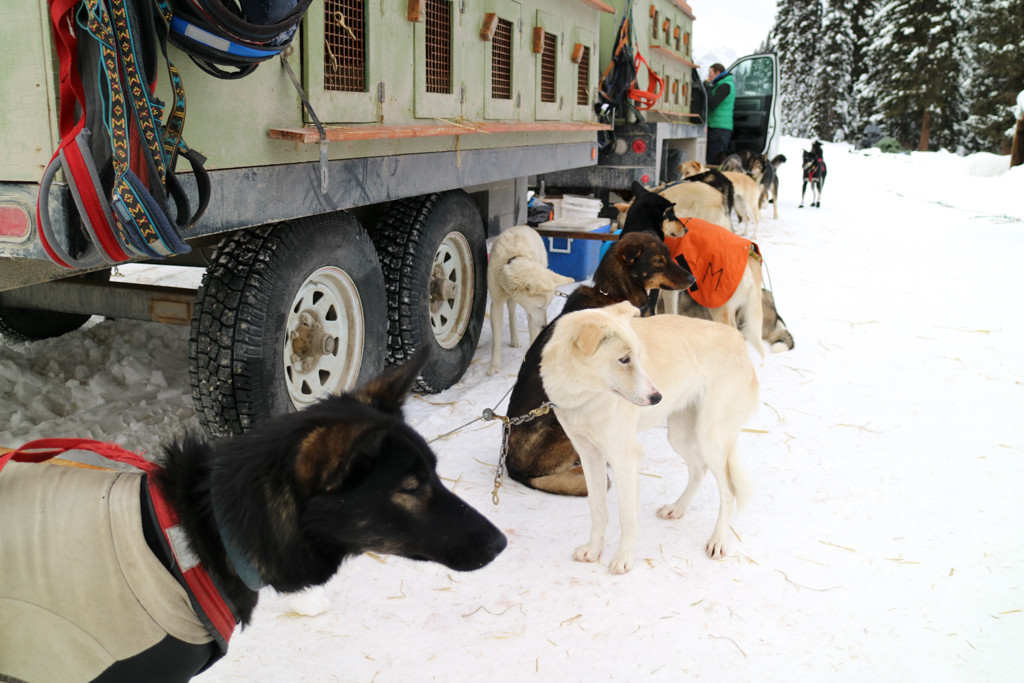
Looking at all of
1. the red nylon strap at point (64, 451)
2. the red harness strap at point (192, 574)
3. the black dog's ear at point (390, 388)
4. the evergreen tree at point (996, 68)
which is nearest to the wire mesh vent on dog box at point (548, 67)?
the black dog's ear at point (390, 388)

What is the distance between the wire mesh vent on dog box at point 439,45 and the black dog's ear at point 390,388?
111 inches

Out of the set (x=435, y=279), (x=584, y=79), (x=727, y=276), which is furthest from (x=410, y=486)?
(x=584, y=79)

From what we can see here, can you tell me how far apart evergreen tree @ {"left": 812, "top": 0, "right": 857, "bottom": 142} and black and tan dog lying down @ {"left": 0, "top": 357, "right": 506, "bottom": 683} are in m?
55.1

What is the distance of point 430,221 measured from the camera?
15.2ft

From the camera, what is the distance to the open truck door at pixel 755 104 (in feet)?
54.5

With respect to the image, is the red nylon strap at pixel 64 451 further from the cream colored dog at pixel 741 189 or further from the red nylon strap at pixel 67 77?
the cream colored dog at pixel 741 189

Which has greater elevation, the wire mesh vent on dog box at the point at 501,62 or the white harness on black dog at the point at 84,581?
the wire mesh vent on dog box at the point at 501,62

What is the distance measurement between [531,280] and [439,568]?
2710 mm

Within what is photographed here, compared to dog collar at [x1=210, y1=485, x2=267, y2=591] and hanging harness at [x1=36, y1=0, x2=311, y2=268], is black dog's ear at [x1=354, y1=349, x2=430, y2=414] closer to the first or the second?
dog collar at [x1=210, y1=485, x2=267, y2=591]

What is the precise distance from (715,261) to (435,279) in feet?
6.69

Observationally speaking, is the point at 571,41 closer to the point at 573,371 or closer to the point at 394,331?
the point at 394,331

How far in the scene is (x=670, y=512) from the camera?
→ 3508 mm

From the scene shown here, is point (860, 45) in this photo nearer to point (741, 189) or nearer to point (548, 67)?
point (741, 189)

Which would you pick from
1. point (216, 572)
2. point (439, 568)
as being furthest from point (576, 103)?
point (216, 572)
